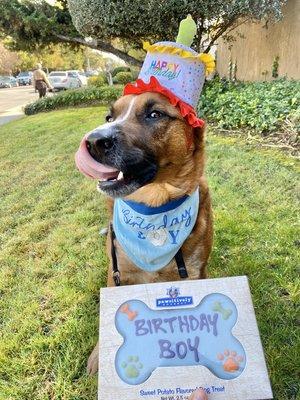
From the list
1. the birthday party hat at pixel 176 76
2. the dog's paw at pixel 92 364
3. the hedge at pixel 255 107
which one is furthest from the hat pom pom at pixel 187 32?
the hedge at pixel 255 107

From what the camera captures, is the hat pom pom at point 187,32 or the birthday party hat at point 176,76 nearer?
the birthday party hat at point 176,76

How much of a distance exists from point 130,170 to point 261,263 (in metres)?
1.61

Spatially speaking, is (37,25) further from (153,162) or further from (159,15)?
(153,162)

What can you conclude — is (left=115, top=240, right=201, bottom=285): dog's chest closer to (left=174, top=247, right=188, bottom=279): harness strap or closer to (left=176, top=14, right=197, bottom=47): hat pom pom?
(left=174, top=247, right=188, bottom=279): harness strap

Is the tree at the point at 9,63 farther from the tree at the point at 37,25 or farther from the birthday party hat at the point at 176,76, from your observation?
the birthday party hat at the point at 176,76

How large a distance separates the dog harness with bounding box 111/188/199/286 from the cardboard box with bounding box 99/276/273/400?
0.75 metres

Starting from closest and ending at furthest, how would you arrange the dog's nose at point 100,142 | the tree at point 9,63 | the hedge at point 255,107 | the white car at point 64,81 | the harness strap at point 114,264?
the dog's nose at point 100,142 → the harness strap at point 114,264 → the hedge at point 255,107 → the white car at point 64,81 → the tree at point 9,63

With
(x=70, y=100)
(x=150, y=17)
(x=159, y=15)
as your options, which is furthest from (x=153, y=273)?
(x=70, y=100)

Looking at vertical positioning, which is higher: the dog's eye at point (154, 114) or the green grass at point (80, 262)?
the dog's eye at point (154, 114)

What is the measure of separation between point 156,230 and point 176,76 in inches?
36.5

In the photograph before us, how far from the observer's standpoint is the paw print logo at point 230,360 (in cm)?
157

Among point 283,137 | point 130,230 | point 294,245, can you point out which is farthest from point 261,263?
point 283,137

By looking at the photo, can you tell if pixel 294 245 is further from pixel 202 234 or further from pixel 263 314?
pixel 202 234

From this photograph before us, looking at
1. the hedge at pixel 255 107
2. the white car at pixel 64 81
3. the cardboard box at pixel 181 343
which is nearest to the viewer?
the cardboard box at pixel 181 343
